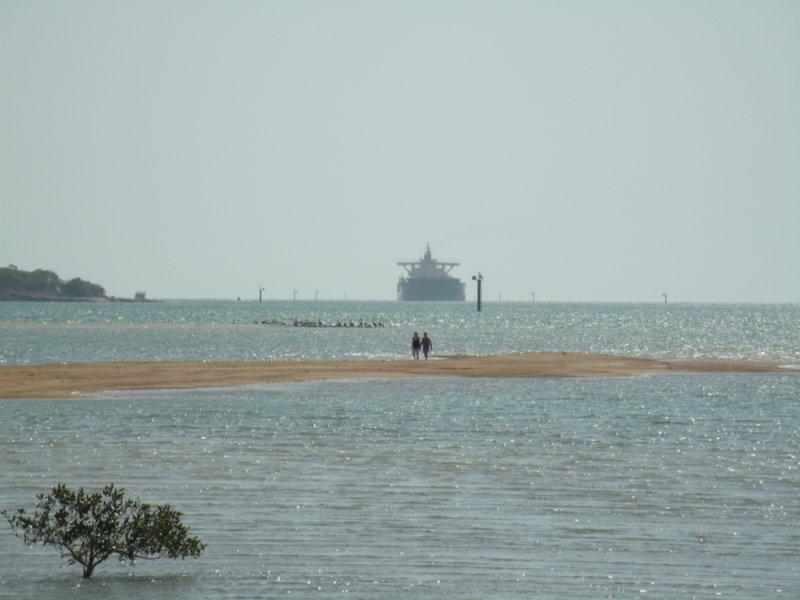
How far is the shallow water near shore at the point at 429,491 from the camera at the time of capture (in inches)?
668

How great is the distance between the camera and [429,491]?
23594mm

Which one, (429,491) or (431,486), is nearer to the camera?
(429,491)

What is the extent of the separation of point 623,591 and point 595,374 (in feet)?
143

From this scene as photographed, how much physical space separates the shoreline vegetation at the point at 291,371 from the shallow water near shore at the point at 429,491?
562 cm

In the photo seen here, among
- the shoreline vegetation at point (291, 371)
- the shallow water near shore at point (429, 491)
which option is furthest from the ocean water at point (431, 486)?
the shoreline vegetation at point (291, 371)

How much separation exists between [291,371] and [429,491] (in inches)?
1377

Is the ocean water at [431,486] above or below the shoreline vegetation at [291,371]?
below

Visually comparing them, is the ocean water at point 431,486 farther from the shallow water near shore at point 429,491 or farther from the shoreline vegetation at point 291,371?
the shoreline vegetation at point 291,371

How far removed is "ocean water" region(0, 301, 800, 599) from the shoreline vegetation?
3.34 m

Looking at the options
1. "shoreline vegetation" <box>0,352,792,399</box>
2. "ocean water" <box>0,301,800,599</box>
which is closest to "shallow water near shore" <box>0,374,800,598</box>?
"ocean water" <box>0,301,800,599</box>

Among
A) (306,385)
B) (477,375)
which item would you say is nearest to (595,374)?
(477,375)

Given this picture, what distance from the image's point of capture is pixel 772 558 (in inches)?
718

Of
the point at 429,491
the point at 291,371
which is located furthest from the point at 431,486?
the point at 291,371

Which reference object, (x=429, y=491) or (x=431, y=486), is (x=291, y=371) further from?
(x=429, y=491)
